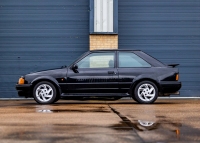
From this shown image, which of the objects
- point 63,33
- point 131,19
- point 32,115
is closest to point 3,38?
point 63,33

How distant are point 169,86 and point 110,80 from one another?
60.3 inches

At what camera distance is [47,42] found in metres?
18.2

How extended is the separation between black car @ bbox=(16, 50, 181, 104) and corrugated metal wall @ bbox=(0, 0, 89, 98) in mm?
4386

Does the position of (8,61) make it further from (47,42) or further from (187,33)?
(187,33)

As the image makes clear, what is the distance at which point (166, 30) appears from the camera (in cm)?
1830

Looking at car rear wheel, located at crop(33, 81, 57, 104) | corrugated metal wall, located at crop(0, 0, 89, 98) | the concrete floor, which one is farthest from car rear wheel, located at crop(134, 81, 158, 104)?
corrugated metal wall, located at crop(0, 0, 89, 98)

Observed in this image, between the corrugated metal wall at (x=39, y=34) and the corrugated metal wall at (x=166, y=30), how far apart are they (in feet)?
4.89

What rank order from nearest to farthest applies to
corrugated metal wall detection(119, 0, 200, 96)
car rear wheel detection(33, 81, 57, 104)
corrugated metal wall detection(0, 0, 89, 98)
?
car rear wheel detection(33, 81, 57, 104) → corrugated metal wall detection(0, 0, 89, 98) → corrugated metal wall detection(119, 0, 200, 96)

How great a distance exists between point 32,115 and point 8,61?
27.5 ft

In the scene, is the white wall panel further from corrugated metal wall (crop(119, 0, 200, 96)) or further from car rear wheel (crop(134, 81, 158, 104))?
A: car rear wheel (crop(134, 81, 158, 104))

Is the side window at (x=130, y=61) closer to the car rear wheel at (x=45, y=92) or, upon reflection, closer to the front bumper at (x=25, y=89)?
the car rear wheel at (x=45, y=92)

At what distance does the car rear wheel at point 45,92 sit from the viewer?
45.0ft

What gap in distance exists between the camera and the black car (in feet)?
44.8

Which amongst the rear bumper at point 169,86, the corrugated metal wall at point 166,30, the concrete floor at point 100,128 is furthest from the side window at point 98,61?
the corrugated metal wall at point 166,30
